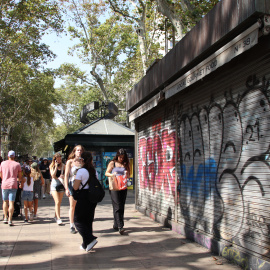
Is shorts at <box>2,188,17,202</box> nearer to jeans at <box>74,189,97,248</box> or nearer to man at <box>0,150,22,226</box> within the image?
man at <box>0,150,22,226</box>

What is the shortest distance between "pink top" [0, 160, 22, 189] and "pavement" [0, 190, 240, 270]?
2.96ft

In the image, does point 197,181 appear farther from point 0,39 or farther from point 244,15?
point 0,39

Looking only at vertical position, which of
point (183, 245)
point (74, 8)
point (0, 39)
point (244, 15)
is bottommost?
point (183, 245)

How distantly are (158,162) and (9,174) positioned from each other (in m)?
3.47

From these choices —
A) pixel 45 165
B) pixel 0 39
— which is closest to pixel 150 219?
pixel 45 165

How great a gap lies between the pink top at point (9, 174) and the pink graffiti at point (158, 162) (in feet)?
10.8

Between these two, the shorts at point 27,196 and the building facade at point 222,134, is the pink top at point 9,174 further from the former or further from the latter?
the building facade at point 222,134

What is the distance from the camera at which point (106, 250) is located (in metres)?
6.08

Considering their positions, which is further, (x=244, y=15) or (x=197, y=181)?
(x=197, y=181)

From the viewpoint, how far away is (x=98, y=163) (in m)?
19.6

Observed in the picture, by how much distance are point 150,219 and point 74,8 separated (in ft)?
64.1

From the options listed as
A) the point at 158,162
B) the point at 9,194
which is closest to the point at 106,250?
the point at 9,194

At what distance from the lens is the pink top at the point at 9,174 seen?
27.6 feet

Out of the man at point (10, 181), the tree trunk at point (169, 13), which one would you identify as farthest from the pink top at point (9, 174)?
A: the tree trunk at point (169, 13)
